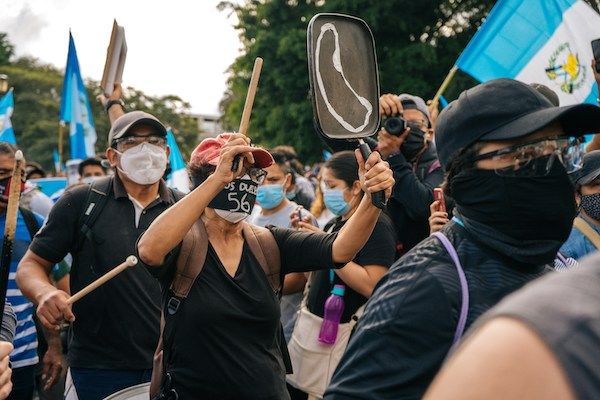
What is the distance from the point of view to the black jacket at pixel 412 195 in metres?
3.96

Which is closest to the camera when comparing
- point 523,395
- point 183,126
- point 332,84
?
point 523,395

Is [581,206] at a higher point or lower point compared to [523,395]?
lower

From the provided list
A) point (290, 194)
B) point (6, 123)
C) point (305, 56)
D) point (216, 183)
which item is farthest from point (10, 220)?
point (305, 56)

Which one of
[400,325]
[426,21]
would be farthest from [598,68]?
[426,21]

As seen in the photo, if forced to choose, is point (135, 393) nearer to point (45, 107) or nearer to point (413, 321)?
point (413, 321)

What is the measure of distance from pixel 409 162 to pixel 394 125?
61 centimetres

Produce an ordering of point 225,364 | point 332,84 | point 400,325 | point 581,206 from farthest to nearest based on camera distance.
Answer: point 581,206, point 225,364, point 332,84, point 400,325

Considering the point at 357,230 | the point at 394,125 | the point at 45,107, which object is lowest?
the point at 45,107

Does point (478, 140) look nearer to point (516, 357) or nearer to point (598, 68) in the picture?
point (516, 357)

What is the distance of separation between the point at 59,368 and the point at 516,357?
3.62m

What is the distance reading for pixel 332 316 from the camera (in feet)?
13.6

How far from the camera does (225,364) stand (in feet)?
9.25

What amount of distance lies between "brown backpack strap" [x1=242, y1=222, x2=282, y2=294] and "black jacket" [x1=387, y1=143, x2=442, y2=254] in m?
1.09

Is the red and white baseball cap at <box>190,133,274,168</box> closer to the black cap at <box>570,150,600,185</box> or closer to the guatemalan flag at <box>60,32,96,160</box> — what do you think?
the black cap at <box>570,150,600,185</box>
